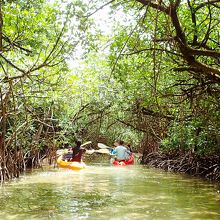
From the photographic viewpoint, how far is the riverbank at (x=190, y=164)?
32.4 feet

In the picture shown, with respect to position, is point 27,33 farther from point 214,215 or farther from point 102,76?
point 102,76

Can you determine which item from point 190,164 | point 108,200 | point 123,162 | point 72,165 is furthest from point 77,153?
point 108,200

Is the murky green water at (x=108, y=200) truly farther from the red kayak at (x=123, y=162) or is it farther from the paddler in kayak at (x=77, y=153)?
the red kayak at (x=123, y=162)

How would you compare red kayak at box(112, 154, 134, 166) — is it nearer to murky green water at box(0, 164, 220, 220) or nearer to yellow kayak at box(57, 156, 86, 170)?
yellow kayak at box(57, 156, 86, 170)

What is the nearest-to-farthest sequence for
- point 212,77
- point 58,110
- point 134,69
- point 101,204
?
point 101,204, point 212,77, point 134,69, point 58,110

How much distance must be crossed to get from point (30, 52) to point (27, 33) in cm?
36

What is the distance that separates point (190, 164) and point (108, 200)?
568cm

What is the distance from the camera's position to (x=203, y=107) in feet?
28.9

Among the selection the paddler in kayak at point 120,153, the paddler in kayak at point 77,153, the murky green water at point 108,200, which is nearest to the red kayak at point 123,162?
the paddler in kayak at point 120,153

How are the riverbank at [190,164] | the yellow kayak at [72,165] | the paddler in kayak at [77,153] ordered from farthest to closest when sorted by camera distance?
1. the paddler in kayak at [77,153]
2. the yellow kayak at [72,165]
3. the riverbank at [190,164]

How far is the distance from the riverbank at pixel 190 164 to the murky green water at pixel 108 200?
2.53 ft

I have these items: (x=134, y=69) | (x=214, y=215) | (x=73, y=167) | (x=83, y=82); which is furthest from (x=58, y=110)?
(x=214, y=215)

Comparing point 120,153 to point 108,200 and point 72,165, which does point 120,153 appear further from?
point 108,200

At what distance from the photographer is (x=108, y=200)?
639 centimetres
